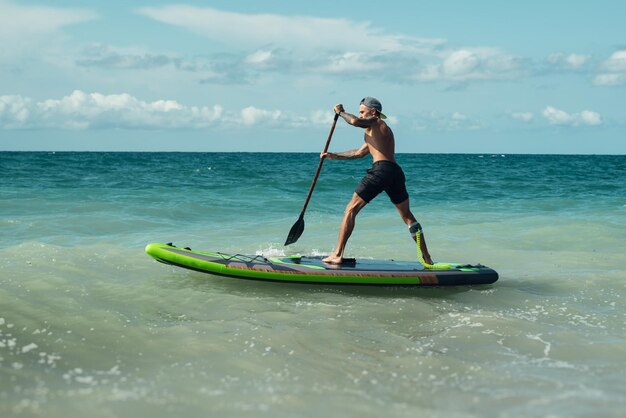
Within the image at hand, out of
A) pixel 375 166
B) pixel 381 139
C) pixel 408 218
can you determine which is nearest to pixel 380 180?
pixel 375 166

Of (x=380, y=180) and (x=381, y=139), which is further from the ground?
(x=381, y=139)

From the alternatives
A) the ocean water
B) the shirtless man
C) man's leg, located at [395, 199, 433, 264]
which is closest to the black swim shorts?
the shirtless man

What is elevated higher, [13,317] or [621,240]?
[621,240]

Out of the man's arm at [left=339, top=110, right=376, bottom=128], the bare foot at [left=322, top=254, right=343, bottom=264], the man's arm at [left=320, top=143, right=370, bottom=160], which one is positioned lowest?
the bare foot at [left=322, top=254, right=343, bottom=264]

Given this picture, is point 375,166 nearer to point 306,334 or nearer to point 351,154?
point 351,154

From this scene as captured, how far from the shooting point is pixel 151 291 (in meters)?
7.13

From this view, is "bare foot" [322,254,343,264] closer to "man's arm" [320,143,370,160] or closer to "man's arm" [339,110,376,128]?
"man's arm" [320,143,370,160]

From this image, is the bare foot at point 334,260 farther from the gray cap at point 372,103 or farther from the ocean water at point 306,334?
the gray cap at point 372,103

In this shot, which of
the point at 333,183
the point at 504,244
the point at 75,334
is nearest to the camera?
the point at 75,334

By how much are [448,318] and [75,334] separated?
131 inches

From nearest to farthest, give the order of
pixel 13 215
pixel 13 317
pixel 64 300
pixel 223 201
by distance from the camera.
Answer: pixel 13 317 → pixel 64 300 → pixel 13 215 → pixel 223 201

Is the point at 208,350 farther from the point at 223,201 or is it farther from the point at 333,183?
the point at 333,183

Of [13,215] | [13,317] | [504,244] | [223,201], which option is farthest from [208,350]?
[223,201]

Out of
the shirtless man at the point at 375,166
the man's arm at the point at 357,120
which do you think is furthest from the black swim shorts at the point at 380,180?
the man's arm at the point at 357,120
